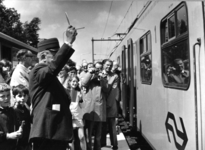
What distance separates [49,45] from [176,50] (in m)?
1.64

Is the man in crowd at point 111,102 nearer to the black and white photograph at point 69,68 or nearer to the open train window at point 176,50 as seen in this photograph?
the black and white photograph at point 69,68

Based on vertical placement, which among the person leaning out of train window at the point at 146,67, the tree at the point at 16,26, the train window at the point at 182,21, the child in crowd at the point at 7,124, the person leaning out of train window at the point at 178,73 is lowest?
the child in crowd at the point at 7,124

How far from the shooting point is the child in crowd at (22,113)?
3.08 metres

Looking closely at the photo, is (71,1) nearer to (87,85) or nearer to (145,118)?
(87,85)

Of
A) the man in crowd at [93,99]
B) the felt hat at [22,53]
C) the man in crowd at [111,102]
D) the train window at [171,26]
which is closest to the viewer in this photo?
the train window at [171,26]

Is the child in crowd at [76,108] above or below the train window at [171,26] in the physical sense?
below

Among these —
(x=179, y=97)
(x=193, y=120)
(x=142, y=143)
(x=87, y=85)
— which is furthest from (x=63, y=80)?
(x=142, y=143)

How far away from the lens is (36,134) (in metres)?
2.60

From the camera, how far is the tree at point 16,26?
2678 mm

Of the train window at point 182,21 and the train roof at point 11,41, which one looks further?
the train window at point 182,21

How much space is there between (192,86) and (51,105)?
1.49 m

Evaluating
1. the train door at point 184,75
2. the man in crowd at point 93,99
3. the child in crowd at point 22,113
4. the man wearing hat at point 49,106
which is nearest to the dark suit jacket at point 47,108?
the man wearing hat at point 49,106

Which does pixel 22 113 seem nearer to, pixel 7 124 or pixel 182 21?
pixel 7 124

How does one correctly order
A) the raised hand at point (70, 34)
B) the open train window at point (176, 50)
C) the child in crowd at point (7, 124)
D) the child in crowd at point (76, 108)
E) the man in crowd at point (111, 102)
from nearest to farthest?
the raised hand at point (70, 34)
the child in crowd at point (7, 124)
the open train window at point (176, 50)
the child in crowd at point (76, 108)
the man in crowd at point (111, 102)
